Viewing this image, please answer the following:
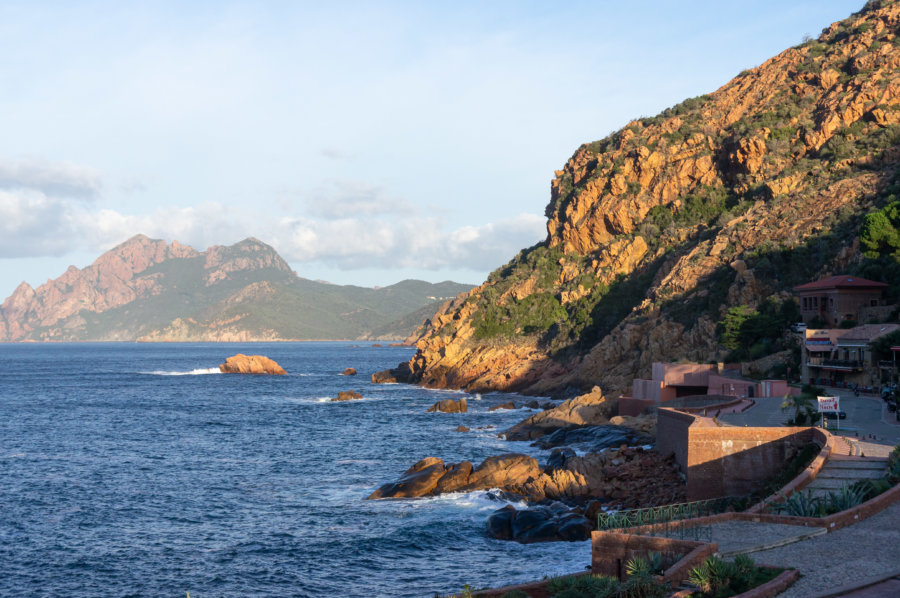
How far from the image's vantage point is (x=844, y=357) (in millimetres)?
47344

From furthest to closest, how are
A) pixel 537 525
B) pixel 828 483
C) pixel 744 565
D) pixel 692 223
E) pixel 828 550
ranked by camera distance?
pixel 692 223, pixel 537 525, pixel 828 483, pixel 828 550, pixel 744 565

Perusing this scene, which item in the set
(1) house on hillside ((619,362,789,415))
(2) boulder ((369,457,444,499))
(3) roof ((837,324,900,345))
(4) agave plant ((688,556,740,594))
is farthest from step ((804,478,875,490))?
(3) roof ((837,324,900,345))

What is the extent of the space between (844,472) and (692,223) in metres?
82.5

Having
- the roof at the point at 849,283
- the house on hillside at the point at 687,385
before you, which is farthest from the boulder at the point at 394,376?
the roof at the point at 849,283

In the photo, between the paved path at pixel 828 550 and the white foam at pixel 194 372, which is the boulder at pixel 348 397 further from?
the paved path at pixel 828 550

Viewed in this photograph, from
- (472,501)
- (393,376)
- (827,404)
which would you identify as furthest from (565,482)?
(393,376)

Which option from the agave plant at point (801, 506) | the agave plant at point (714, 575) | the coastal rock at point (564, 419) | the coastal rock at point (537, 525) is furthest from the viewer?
the coastal rock at point (564, 419)

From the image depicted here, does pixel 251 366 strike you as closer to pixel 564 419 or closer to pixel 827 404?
pixel 564 419

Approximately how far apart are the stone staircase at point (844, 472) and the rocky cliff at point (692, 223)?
43879 mm

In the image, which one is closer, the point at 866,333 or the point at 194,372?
the point at 866,333

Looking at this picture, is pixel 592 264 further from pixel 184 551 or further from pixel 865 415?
pixel 184 551

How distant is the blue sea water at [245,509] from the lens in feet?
87.0

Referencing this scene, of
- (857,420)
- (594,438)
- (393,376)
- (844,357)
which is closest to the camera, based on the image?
(857,420)

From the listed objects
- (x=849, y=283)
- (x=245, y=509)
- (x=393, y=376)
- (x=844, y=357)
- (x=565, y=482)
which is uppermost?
(x=849, y=283)
